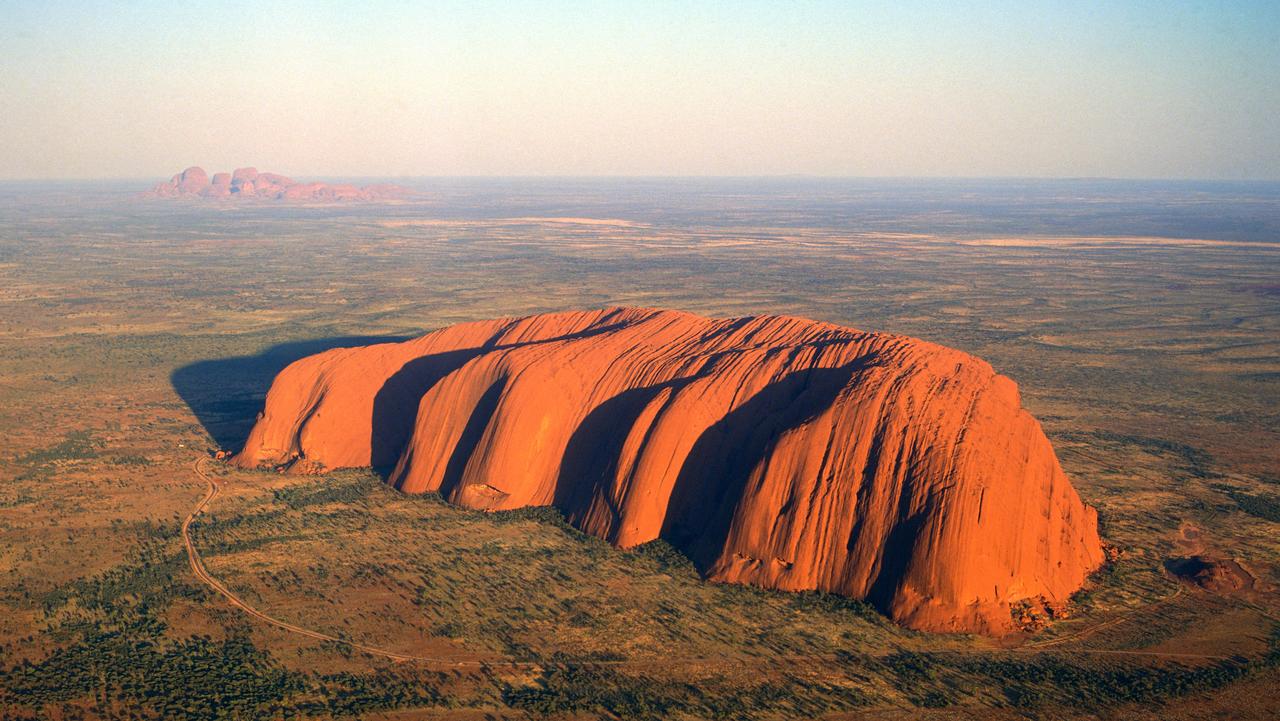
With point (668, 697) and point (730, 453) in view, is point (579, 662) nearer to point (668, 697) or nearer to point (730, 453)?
point (668, 697)

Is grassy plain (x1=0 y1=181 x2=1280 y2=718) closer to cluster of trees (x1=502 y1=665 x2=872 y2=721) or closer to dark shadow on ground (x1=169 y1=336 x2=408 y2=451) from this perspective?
cluster of trees (x1=502 y1=665 x2=872 y2=721)

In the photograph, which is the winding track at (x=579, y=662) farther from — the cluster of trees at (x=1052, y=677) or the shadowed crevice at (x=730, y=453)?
the shadowed crevice at (x=730, y=453)

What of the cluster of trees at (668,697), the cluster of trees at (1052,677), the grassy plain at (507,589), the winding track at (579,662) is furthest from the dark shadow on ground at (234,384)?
the cluster of trees at (1052,677)

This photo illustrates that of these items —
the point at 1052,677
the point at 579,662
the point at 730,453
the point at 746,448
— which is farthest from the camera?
the point at 730,453

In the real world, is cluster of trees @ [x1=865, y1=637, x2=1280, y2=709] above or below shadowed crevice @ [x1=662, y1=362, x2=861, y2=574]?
below

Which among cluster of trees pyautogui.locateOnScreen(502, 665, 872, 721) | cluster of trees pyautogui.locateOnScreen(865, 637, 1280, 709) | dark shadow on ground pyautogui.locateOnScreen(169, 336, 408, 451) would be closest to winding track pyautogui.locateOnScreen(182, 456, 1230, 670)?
cluster of trees pyautogui.locateOnScreen(865, 637, 1280, 709)

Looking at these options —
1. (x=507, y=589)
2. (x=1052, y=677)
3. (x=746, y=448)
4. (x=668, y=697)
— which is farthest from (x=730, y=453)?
(x=1052, y=677)

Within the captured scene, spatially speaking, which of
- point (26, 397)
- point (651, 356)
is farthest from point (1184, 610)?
point (26, 397)

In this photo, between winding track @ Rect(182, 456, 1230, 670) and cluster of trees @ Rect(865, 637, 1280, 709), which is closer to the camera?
cluster of trees @ Rect(865, 637, 1280, 709)
